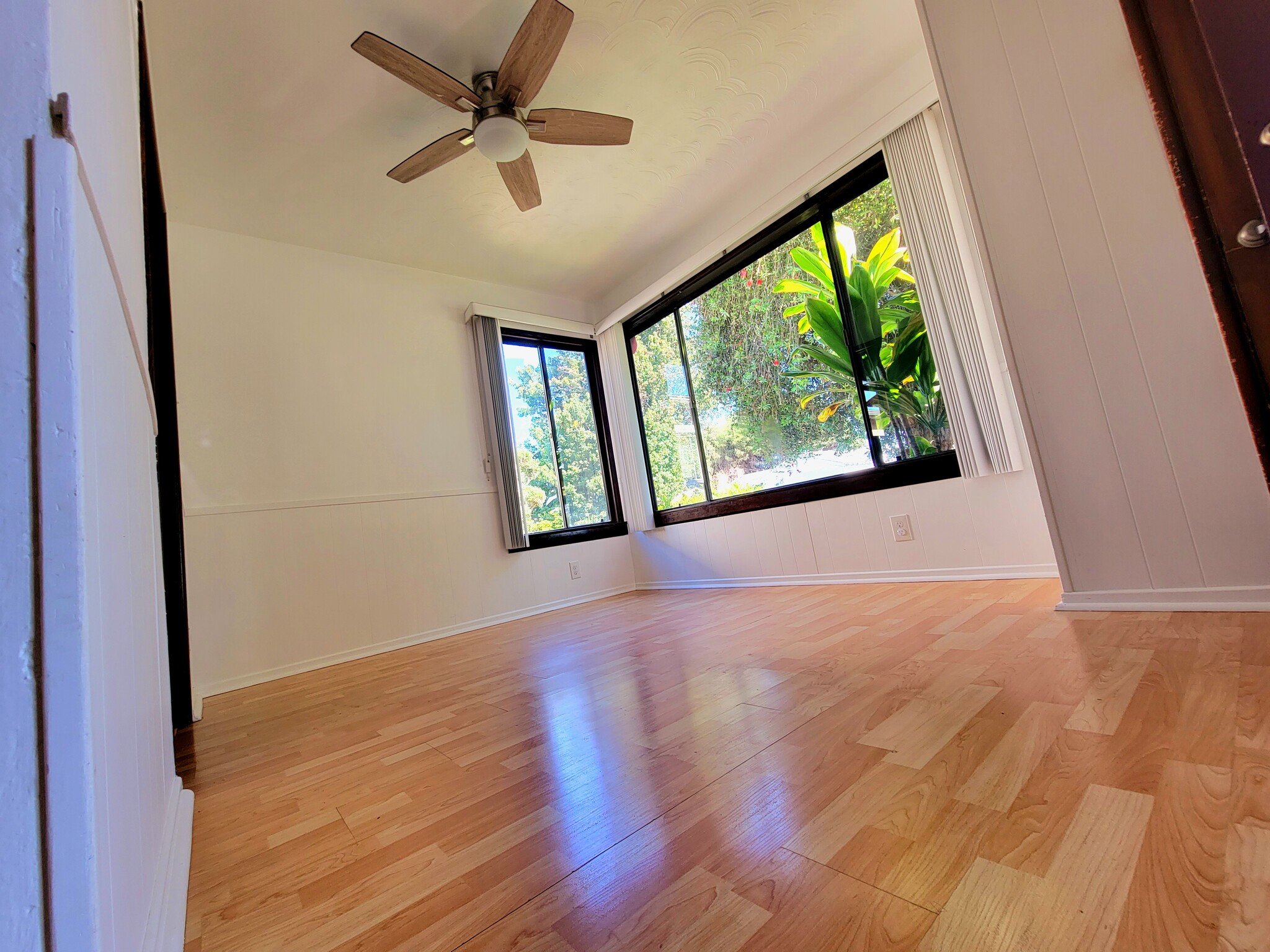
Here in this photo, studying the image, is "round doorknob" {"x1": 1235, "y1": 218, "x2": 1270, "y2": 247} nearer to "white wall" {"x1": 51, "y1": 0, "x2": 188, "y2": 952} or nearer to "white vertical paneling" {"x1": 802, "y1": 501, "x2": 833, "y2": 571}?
"white wall" {"x1": 51, "y1": 0, "x2": 188, "y2": 952}

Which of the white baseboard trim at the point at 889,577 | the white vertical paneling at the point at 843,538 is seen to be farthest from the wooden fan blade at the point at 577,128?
the white baseboard trim at the point at 889,577

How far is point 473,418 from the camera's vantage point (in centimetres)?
391

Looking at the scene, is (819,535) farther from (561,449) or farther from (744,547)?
(561,449)

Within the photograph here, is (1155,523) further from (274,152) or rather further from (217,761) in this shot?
(274,152)

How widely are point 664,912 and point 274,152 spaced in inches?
134

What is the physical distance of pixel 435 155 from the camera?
2396mm

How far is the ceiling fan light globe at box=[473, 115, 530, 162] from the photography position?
7.37 feet

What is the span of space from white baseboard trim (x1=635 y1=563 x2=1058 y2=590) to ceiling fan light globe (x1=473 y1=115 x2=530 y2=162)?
2739 millimetres

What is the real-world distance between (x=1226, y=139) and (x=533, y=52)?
2.04m

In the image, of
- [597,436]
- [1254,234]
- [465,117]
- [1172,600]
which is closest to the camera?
[1254,234]

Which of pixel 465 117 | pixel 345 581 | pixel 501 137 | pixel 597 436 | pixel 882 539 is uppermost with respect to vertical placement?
pixel 465 117

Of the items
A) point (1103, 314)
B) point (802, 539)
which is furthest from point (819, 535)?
point (1103, 314)

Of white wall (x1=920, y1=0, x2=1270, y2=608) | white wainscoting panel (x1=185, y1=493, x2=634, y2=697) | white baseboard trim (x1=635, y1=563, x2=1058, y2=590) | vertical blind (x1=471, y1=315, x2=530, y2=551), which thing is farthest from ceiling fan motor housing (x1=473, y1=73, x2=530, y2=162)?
white baseboard trim (x1=635, y1=563, x2=1058, y2=590)

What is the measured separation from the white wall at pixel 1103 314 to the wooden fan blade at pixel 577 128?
1.25m
